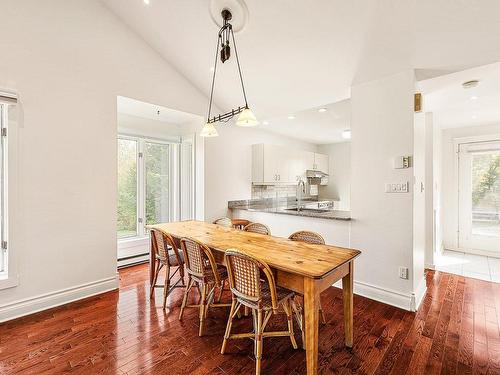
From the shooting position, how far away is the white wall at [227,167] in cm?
433

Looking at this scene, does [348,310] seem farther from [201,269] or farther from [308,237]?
[201,269]

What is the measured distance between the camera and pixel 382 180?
2.79 meters

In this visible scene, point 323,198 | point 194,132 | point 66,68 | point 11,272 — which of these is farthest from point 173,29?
point 323,198

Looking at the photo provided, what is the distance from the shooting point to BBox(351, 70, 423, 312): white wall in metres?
2.62

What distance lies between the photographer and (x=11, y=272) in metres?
2.46

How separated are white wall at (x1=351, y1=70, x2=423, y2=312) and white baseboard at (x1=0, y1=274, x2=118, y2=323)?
3108 mm

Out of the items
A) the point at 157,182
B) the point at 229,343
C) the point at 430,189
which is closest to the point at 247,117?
the point at 229,343

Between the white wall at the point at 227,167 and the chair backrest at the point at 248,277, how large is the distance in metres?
2.53

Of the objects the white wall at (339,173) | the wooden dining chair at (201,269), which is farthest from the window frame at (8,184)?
the white wall at (339,173)

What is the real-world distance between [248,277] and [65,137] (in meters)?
2.60

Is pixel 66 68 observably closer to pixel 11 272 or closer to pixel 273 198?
pixel 11 272

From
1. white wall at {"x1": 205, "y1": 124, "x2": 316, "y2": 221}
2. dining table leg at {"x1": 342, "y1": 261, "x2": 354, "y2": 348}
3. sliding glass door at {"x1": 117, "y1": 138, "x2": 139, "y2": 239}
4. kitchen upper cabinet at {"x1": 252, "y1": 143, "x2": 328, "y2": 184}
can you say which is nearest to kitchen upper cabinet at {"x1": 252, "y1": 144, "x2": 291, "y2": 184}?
kitchen upper cabinet at {"x1": 252, "y1": 143, "x2": 328, "y2": 184}

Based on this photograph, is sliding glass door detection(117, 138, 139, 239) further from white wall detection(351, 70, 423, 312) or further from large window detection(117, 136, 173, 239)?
white wall detection(351, 70, 423, 312)

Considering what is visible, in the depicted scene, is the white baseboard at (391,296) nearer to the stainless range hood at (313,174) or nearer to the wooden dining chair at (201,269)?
the wooden dining chair at (201,269)
